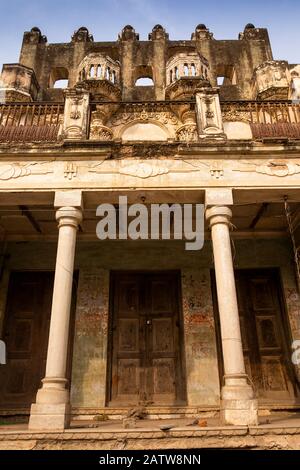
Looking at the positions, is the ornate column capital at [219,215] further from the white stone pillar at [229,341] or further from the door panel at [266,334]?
the door panel at [266,334]

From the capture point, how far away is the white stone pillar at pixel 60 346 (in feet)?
18.4

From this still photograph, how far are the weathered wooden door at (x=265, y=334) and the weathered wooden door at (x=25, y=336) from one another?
514 centimetres

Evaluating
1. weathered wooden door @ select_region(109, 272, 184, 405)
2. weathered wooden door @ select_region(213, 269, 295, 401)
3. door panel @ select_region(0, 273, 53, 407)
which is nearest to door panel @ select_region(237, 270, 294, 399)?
weathered wooden door @ select_region(213, 269, 295, 401)

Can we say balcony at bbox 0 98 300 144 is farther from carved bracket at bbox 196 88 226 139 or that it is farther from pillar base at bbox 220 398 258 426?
pillar base at bbox 220 398 258 426

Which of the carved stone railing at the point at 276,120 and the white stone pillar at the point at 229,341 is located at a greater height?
the carved stone railing at the point at 276,120

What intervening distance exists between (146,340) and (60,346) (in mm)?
3479

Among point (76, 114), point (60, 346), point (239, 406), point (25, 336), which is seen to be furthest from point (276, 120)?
point (25, 336)

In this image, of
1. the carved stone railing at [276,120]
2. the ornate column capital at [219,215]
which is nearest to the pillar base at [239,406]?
the ornate column capital at [219,215]

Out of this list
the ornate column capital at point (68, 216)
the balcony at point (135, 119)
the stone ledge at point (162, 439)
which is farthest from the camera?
the balcony at point (135, 119)

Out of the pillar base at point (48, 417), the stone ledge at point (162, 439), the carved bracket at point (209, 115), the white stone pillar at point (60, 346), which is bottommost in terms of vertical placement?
the stone ledge at point (162, 439)

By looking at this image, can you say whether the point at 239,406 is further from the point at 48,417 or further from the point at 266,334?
the point at 266,334

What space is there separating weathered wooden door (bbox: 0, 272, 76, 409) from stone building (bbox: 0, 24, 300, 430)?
0.09 feet

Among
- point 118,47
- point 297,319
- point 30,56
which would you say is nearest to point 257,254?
point 297,319

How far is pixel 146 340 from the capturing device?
30.7 feet
